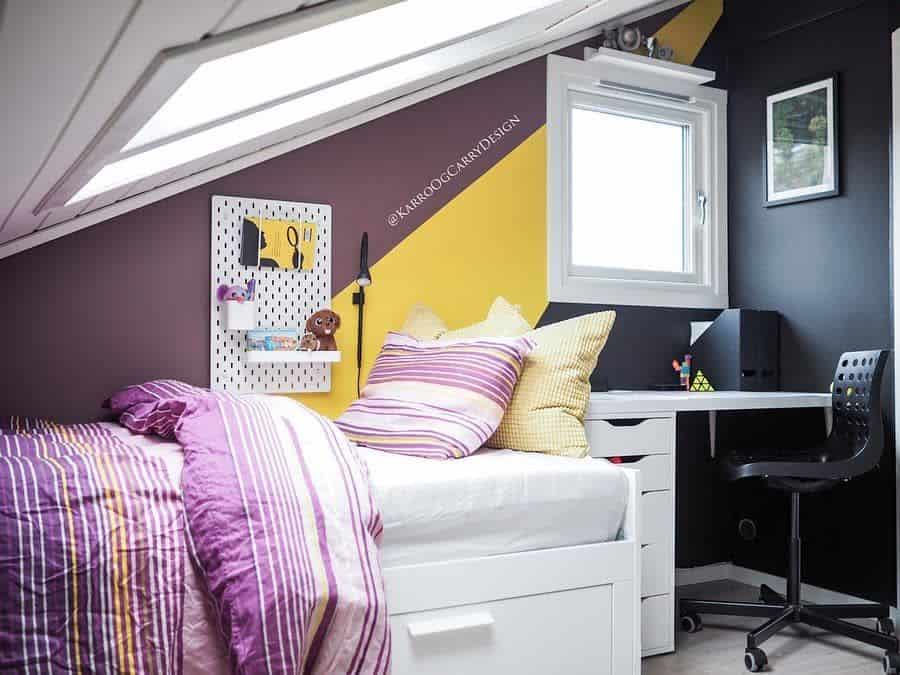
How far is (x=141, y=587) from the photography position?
1388 millimetres

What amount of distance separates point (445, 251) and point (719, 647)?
1.57 m

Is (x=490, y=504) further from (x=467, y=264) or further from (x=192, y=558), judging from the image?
(x=467, y=264)

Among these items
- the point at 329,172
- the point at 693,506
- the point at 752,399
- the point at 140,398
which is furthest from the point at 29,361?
the point at 693,506

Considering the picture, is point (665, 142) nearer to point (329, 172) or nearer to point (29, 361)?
point (329, 172)

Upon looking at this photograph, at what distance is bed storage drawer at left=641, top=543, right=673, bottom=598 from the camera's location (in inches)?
99.8

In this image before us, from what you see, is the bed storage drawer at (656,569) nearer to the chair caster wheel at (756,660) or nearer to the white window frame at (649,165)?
the chair caster wheel at (756,660)

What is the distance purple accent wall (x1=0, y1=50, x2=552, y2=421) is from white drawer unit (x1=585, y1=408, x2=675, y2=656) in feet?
3.27

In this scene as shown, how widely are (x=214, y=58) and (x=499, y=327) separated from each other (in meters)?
1.79

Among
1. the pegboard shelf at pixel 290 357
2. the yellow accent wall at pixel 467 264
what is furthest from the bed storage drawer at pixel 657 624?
the pegboard shelf at pixel 290 357

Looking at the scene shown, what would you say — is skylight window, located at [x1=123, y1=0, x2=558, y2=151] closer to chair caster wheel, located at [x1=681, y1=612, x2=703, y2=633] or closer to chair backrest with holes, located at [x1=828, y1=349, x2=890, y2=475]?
chair backrest with holes, located at [x1=828, y1=349, x2=890, y2=475]

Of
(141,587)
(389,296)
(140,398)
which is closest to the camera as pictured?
(141,587)

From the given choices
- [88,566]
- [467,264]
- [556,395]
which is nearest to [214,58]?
[88,566]

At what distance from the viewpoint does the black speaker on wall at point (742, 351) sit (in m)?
3.17

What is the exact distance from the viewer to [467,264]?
2984 mm
